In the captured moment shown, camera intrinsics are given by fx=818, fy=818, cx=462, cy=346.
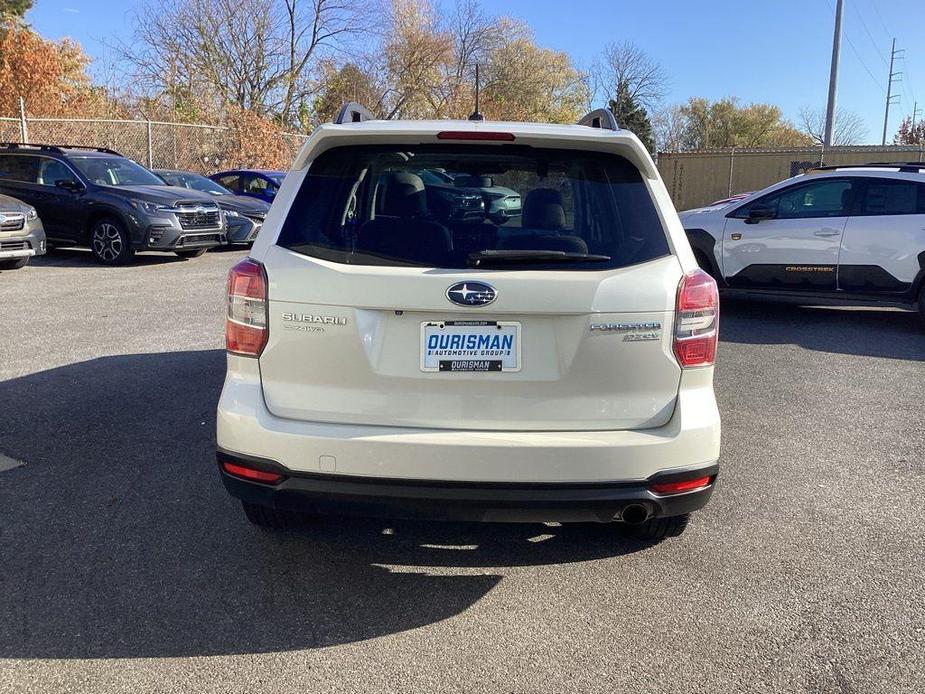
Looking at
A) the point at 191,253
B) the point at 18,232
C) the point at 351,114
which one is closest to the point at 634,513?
the point at 351,114

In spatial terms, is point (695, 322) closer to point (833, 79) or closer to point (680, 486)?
point (680, 486)

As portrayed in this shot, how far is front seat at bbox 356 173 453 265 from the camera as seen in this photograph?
2.96 metres

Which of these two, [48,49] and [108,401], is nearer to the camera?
[108,401]

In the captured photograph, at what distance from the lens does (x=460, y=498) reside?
9.45 ft

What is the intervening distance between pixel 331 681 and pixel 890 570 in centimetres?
237

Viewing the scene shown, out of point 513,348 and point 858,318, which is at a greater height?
point 513,348

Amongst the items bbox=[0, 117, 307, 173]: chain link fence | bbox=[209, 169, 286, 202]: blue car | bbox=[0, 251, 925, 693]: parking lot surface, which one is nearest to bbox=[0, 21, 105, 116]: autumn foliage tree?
bbox=[0, 117, 307, 173]: chain link fence

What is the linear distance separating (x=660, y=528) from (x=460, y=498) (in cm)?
111

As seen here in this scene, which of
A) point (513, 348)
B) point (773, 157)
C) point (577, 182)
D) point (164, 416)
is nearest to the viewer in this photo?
point (513, 348)

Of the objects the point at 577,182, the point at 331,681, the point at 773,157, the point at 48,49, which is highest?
the point at 48,49

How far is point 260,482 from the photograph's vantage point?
3.00m

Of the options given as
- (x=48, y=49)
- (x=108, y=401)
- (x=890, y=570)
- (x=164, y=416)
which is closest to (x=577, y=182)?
(x=890, y=570)

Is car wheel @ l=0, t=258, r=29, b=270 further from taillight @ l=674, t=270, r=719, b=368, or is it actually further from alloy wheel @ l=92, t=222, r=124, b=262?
taillight @ l=674, t=270, r=719, b=368

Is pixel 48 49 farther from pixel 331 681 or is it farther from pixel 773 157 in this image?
pixel 331 681
